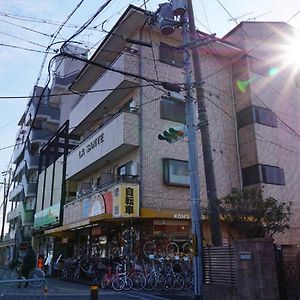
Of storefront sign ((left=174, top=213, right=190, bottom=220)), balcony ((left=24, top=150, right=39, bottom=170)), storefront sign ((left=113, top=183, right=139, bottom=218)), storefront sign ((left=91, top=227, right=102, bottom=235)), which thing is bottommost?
storefront sign ((left=91, top=227, right=102, bottom=235))

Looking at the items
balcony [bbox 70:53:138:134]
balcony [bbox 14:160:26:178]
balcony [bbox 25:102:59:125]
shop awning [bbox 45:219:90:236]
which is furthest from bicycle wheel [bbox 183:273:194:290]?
balcony [bbox 14:160:26:178]

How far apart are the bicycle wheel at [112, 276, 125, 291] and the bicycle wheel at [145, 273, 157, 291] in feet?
3.24

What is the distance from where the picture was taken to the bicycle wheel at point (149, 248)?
17703 mm

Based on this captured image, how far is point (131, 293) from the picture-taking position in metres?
14.7

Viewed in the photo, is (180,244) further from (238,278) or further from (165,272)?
(238,278)

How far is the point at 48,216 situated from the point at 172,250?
13.4 meters

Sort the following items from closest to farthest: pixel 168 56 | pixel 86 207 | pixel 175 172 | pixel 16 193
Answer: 1. pixel 175 172
2. pixel 86 207
3. pixel 168 56
4. pixel 16 193

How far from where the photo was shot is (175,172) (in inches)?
764

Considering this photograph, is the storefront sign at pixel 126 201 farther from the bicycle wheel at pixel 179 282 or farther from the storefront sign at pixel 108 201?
the bicycle wheel at pixel 179 282

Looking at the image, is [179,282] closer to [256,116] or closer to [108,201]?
[108,201]

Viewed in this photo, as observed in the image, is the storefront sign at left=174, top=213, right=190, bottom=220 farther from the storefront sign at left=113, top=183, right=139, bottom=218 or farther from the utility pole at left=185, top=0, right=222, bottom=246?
the utility pole at left=185, top=0, right=222, bottom=246

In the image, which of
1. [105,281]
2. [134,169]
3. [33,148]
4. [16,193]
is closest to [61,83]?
[33,148]

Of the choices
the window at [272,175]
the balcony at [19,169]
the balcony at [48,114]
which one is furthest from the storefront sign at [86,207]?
the balcony at [19,169]

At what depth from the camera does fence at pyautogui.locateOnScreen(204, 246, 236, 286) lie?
33.1ft
